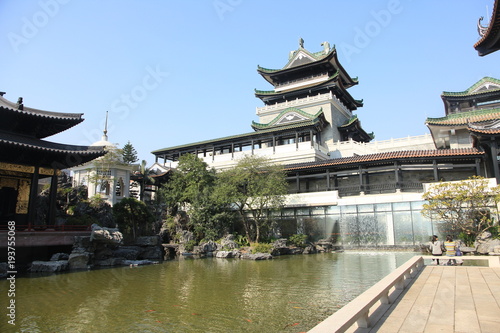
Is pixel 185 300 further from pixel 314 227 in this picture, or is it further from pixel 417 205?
pixel 417 205

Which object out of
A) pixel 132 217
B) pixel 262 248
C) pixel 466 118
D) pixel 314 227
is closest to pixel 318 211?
pixel 314 227

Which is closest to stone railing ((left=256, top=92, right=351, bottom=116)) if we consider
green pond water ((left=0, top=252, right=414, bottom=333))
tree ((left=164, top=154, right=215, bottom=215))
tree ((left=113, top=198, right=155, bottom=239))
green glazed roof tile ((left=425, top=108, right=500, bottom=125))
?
green glazed roof tile ((left=425, top=108, right=500, bottom=125))

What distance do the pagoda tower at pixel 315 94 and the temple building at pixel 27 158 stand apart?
936 inches

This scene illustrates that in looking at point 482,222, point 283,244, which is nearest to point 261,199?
point 283,244

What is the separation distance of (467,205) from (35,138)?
25.1 m

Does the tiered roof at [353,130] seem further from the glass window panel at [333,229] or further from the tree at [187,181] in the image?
the tree at [187,181]

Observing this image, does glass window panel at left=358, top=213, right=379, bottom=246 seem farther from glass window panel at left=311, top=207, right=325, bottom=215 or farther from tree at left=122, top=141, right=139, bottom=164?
tree at left=122, top=141, right=139, bottom=164

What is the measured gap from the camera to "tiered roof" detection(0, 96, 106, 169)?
17.5 metres

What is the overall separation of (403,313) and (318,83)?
3822cm

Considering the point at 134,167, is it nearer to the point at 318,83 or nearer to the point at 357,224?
the point at 357,224

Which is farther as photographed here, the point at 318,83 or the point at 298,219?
the point at 318,83

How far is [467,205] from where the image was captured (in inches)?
765

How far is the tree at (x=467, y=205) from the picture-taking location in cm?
1869

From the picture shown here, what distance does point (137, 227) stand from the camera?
26547 millimetres
